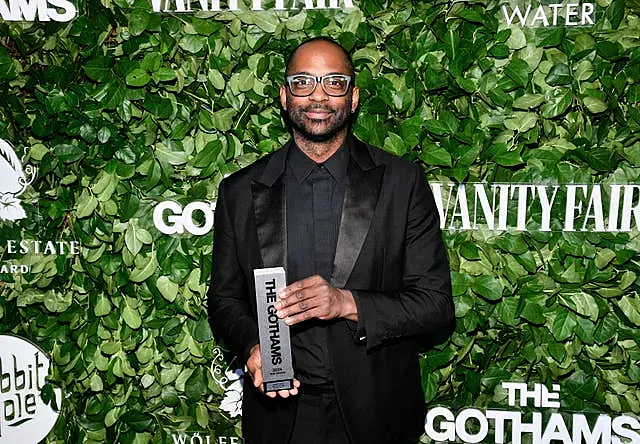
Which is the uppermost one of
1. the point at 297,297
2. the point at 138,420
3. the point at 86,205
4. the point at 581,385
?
the point at 86,205

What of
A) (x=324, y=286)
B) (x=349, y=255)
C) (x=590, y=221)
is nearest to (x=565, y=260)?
(x=590, y=221)

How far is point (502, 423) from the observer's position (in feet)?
7.25

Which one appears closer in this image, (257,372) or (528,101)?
(257,372)

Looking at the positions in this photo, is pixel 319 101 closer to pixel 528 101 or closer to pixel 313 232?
pixel 313 232

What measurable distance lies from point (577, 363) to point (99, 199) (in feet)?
4.97

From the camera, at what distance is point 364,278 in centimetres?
183

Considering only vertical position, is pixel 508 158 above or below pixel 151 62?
below

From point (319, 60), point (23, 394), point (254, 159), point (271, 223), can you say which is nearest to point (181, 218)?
point (254, 159)

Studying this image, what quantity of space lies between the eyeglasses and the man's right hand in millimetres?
631

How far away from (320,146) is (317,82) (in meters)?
0.16

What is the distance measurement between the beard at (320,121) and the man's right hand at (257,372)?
0.54m

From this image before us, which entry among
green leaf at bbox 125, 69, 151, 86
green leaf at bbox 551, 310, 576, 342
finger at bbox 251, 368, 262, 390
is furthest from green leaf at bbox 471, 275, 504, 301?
green leaf at bbox 125, 69, 151, 86

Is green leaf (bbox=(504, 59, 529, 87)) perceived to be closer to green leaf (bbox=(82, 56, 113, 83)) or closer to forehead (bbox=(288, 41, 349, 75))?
forehead (bbox=(288, 41, 349, 75))

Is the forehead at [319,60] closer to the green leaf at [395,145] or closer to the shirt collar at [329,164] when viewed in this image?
the shirt collar at [329,164]
